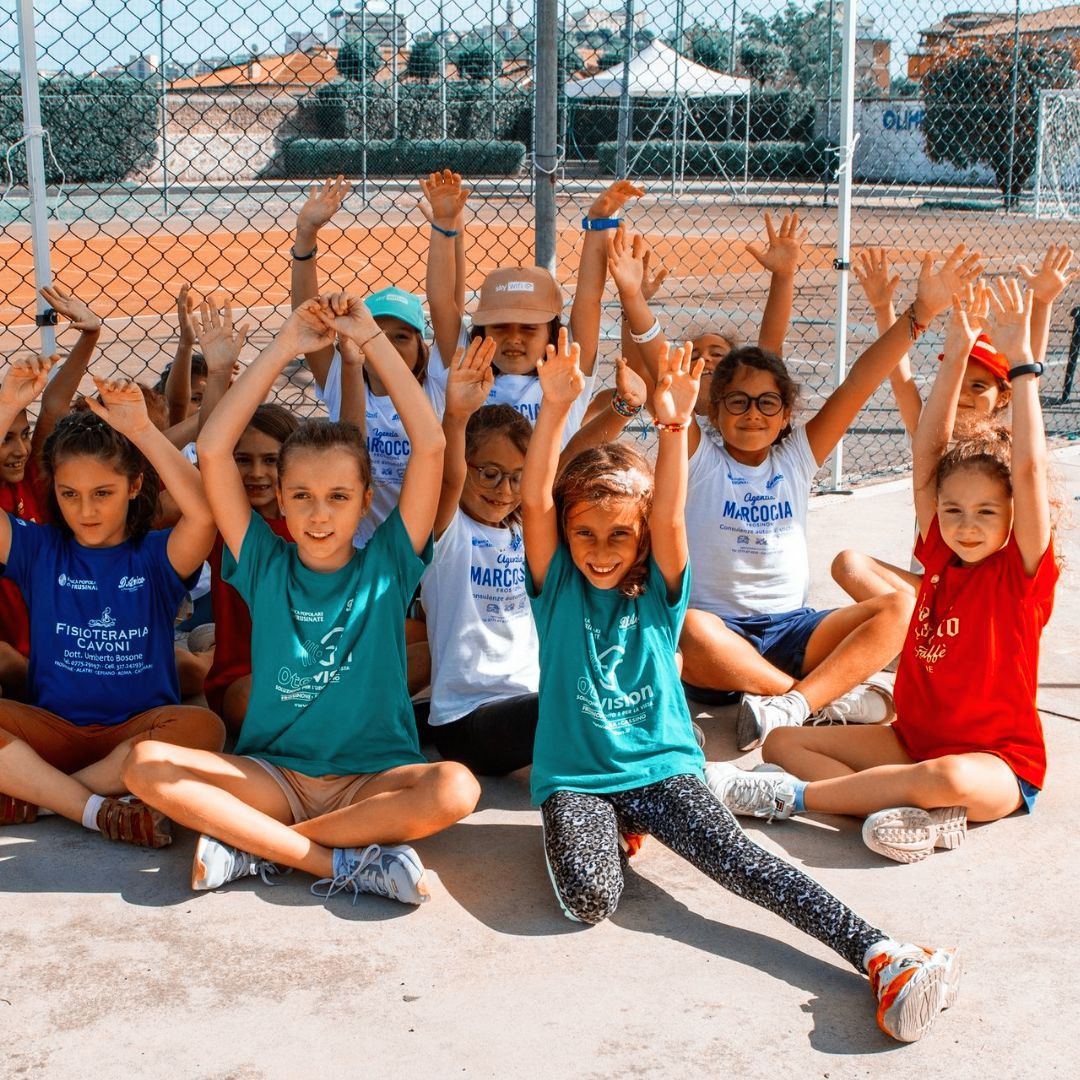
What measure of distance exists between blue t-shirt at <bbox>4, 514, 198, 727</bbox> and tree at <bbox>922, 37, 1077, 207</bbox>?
2244 centimetres

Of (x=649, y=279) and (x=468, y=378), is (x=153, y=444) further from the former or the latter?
(x=649, y=279)

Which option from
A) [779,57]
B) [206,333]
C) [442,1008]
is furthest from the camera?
[779,57]

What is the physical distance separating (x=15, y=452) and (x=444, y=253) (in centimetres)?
143

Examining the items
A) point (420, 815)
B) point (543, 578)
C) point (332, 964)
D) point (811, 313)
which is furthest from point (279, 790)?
point (811, 313)

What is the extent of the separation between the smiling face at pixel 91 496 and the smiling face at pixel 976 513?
6.86ft

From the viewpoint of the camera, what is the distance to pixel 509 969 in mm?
2723

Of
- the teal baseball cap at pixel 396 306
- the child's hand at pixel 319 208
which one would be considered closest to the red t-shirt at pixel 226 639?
the teal baseball cap at pixel 396 306

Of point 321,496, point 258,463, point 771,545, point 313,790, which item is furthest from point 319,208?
point 313,790

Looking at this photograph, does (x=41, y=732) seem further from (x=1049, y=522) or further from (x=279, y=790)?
(x=1049, y=522)

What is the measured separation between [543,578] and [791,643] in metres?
1.18

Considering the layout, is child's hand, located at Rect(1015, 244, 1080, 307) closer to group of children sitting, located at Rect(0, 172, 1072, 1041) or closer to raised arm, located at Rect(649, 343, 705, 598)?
group of children sitting, located at Rect(0, 172, 1072, 1041)

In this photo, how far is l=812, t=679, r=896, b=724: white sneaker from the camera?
4.02 metres

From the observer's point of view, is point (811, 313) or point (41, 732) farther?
point (811, 313)

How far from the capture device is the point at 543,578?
3277 mm
